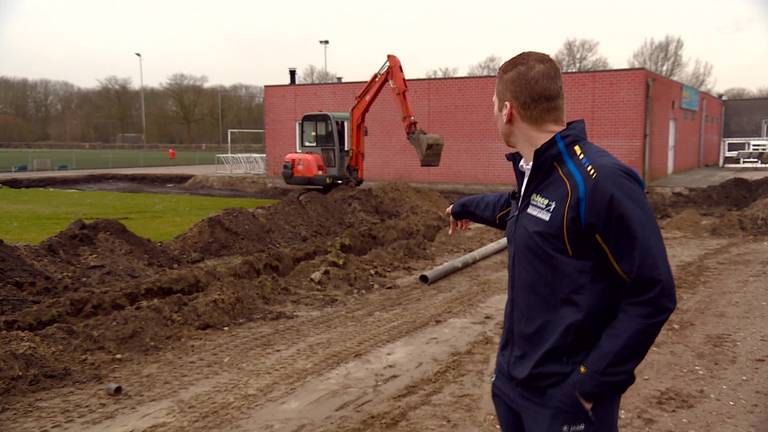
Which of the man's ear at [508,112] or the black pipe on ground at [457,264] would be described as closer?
the man's ear at [508,112]

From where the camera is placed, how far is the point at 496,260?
11.7 m

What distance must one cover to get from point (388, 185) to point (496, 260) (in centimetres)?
745

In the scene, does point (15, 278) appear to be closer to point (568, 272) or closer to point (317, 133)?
point (568, 272)

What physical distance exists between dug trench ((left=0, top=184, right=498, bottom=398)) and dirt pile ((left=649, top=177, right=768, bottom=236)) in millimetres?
5348

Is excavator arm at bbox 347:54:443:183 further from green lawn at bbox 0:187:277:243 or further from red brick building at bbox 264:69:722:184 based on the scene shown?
red brick building at bbox 264:69:722:184

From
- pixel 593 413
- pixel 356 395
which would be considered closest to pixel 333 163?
pixel 356 395

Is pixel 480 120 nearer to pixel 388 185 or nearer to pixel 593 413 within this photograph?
pixel 388 185

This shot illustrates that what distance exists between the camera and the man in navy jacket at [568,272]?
2070 mm

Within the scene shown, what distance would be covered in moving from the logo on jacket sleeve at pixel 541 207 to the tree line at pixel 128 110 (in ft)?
214

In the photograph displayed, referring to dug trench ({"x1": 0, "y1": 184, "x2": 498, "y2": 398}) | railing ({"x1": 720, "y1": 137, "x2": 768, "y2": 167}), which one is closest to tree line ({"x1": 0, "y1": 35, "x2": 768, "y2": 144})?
railing ({"x1": 720, "y1": 137, "x2": 768, "y2": 167})

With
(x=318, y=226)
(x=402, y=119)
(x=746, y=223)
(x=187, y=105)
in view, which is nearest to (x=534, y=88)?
(x=318, y=226)

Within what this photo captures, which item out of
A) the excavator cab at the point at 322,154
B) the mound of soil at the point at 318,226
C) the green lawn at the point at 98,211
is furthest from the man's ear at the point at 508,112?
the excavator cab at the point at 322,154

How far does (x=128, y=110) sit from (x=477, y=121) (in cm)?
5440

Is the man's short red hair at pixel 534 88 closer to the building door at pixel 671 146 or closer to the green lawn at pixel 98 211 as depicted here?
the green lawn at pixel 98 211
